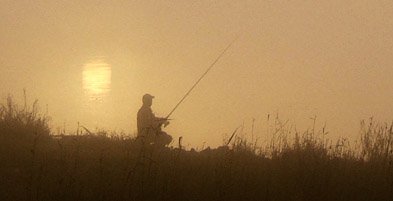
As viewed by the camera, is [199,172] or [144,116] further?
[144,116]

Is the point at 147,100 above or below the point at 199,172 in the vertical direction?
above

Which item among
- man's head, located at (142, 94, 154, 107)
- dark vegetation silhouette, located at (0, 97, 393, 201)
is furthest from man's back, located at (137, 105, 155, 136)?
dark vegetation silhouette, located at (0, 97, 393, 201)

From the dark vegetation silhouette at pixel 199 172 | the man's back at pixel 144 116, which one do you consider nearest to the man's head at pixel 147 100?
the man's back at pixel 144 116

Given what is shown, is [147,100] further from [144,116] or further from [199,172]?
[199,172]

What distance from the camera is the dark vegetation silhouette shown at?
779cm

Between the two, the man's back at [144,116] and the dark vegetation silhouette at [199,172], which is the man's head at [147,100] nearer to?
the man's back at [144,116]

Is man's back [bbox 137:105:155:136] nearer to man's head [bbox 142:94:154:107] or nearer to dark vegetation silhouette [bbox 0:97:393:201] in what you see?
man's head [bbox 142:94:154:107]

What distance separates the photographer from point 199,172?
8.80 meters

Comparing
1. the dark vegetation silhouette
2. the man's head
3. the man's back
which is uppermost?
the man's head

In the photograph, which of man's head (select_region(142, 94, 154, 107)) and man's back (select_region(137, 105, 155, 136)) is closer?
man's back (select_region(137, 105, 155, 136))

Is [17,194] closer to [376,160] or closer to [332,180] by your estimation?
[332,180]

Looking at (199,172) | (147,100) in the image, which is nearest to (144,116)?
(147,100)

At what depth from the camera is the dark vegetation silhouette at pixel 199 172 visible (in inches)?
307

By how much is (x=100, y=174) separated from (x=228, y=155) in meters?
1.94
